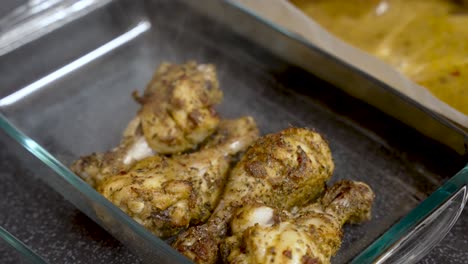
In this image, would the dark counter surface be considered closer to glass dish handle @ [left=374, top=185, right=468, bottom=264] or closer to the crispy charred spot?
glass dish handle @ [left=374, top=185, right=468, bottom=264]

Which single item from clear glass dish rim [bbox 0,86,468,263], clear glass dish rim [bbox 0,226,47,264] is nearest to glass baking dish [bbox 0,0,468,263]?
clear glass dish rim [bbox 0,86,468,263]

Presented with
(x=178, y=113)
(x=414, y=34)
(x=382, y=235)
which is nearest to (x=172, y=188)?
(x=178, y=113)

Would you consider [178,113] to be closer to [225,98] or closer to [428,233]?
→ [225,98]

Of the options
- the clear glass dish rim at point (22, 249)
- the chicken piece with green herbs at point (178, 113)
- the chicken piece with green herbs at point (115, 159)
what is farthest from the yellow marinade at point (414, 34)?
the clear glass dish rim at point (22, 249)

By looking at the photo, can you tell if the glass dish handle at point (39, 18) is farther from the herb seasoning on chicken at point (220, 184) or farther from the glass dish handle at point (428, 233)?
the glass dish handle at point (428, 233)

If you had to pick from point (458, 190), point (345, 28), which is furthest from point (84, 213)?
point (345, 28)

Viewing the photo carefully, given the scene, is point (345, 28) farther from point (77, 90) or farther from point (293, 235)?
point (293, 235)
